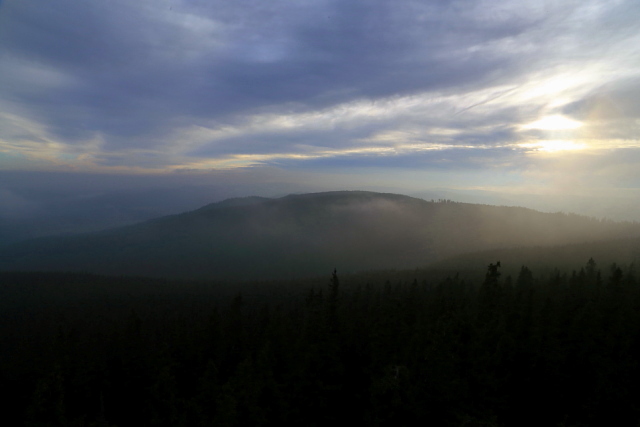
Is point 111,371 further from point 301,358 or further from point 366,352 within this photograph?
point 366,352

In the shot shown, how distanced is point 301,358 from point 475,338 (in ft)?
45.2

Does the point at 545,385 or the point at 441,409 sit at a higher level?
the point at 441,409

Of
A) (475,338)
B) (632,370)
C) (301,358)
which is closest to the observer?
(475,338)

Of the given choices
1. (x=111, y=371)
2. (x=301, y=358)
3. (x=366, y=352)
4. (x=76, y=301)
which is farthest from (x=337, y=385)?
(x=76, y=301)

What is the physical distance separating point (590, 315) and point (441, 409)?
24.3 meters

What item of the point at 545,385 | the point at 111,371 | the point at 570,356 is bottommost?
the point at 111,371

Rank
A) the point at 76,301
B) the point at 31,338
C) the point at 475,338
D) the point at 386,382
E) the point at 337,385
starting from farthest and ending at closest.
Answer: the point at 76,301 < the point at 31,338 < the point at 337,385 < the point at 475,338 < the point at 386,382

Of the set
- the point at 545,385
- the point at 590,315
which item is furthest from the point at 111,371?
the point at 590,315

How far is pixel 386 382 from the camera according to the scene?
55.7 ft

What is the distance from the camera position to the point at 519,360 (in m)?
29.1

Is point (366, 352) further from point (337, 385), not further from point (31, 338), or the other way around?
point (31, 338)

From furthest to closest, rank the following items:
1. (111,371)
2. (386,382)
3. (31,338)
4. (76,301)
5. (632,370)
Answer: (76,301)
(31,338)
(111,371)
(632,370)
(386,382)

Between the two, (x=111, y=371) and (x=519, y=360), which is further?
(x=111, y=371)

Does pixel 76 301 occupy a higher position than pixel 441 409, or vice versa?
pixel 441 409
